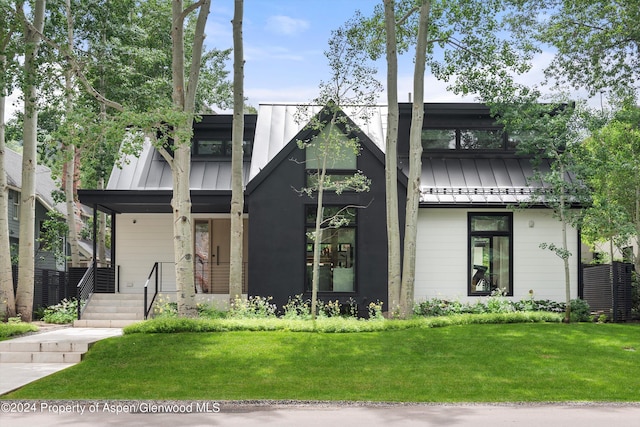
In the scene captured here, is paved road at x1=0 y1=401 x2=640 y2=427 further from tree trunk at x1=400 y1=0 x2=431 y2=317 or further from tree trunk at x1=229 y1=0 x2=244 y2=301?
tree trunk at x1=229 y1=0 x2=244 y2=301

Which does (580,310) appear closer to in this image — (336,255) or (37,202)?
(336,255)

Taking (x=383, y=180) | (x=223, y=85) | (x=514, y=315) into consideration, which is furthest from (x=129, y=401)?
(x=223, y=85)

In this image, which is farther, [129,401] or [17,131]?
[17,131]

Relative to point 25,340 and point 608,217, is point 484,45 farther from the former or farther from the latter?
point 25,340

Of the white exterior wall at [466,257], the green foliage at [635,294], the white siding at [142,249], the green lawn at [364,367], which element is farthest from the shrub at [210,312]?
the green foliage at [635,294]

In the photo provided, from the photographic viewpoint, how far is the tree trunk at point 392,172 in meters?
16.9

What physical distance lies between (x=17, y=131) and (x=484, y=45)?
13133 mm

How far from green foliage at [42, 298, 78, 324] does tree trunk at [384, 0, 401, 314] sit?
8215mm

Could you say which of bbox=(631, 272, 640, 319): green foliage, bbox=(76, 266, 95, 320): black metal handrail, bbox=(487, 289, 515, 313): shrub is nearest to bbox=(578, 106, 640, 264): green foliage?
bbox=(631, 272, 640, 319): green foliage

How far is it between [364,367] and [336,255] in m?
7.44

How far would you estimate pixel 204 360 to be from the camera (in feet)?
41.2

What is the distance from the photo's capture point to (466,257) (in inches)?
790

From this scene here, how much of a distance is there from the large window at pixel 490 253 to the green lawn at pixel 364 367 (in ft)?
15.2

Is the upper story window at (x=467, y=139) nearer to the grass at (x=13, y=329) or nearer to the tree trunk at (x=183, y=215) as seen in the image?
the tree trunk at (x=183, y=215)
